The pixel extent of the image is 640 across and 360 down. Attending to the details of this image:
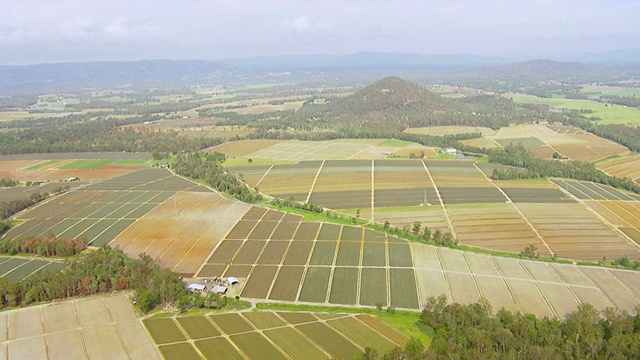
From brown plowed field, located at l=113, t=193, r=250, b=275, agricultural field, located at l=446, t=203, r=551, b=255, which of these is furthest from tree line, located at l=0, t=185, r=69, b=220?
agricultural field, located at l=446, t=203, r=551, b=255

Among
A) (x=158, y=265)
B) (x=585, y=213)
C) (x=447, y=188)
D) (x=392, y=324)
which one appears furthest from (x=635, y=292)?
(x=158, y=265)

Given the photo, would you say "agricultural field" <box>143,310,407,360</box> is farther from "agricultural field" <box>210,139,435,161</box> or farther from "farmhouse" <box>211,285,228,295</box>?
"agricultural field" <box>210,139,435,161</box>

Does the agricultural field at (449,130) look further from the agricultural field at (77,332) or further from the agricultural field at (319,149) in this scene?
the agricultural field at (77,332)

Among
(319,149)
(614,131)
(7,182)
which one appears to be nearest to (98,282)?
(7,182)

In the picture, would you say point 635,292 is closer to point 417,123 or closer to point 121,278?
point 121,278

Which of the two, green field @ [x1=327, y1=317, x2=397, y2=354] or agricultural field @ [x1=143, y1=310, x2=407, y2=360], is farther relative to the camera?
green field @ [x1=327, y1=317, x2=397, y2=354]
